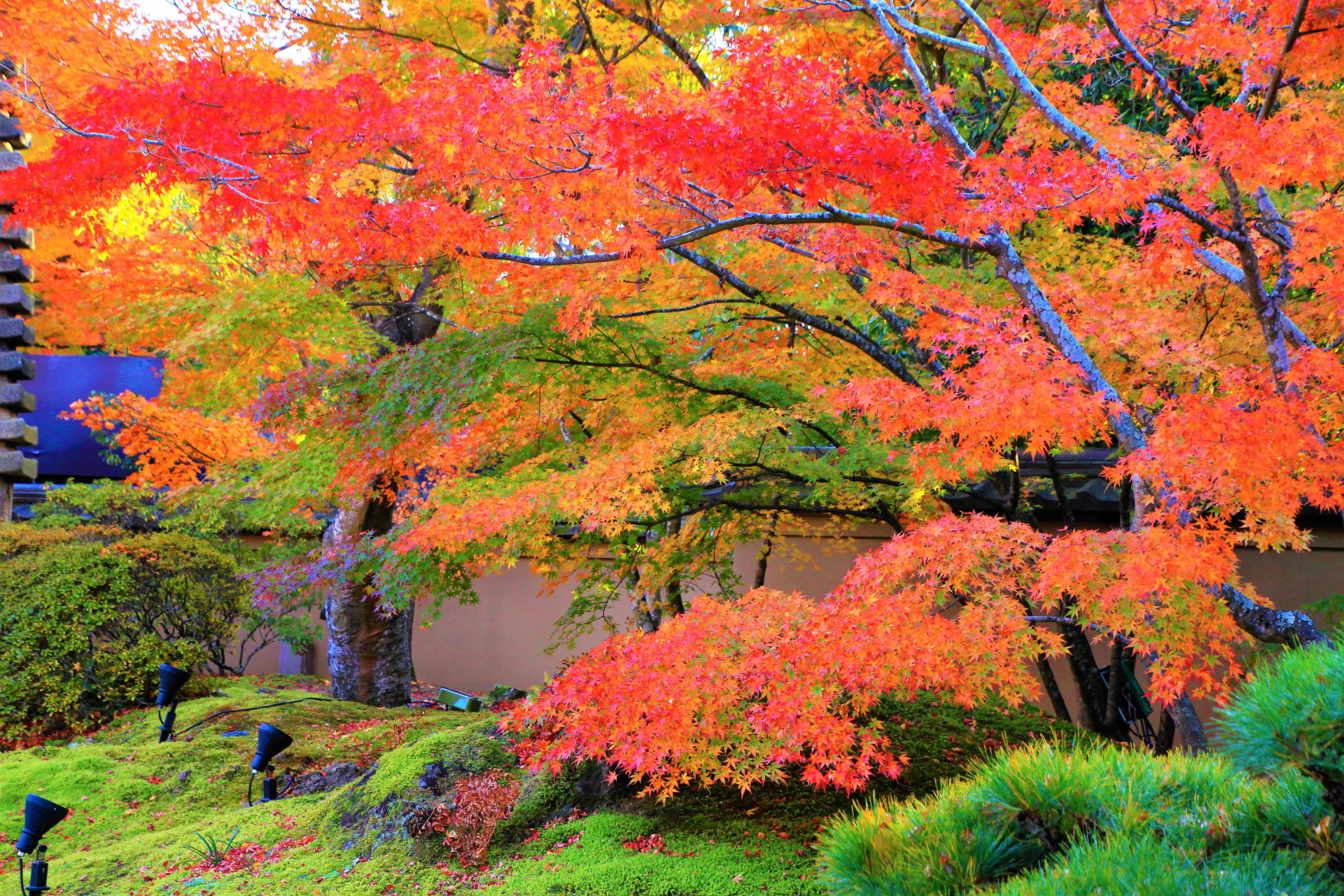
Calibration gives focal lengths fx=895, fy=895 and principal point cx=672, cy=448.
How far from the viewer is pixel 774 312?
22.1ft

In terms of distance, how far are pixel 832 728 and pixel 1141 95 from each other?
8041mm

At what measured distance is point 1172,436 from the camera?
13.1ft

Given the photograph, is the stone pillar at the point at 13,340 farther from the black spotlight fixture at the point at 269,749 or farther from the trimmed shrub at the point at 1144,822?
the trimmed shrub at the point at 1144,822

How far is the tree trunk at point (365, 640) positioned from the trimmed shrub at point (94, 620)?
1202mm

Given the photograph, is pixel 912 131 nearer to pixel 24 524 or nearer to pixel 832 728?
pixel 832 728

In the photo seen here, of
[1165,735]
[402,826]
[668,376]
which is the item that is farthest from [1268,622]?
[402,826]

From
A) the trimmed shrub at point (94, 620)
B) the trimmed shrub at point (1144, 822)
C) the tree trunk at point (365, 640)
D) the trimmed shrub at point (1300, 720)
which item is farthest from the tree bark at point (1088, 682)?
the trimmed shrub at point (94, 620)

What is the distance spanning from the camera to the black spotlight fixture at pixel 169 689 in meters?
7.35

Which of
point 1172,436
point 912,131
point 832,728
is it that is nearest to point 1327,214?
point 1172,436

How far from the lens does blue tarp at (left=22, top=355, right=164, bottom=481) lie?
15.5m

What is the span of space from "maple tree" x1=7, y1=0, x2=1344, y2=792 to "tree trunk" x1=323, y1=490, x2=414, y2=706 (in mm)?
1357

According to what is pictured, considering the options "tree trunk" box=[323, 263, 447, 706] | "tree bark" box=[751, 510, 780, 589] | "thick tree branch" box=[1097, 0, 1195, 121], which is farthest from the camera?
"tree trunk" box=[323, 263, 447, 706]

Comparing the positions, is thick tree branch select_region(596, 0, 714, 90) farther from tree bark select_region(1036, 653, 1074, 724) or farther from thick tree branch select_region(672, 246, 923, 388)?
tree bark select_region(1036, 653, 1074, 724)

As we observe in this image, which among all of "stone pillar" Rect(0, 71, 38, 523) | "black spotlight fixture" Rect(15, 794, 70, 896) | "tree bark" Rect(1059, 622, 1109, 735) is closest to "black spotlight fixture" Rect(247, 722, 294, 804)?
"black spotlight fixture" Rect(15, 794, 70, 896)
